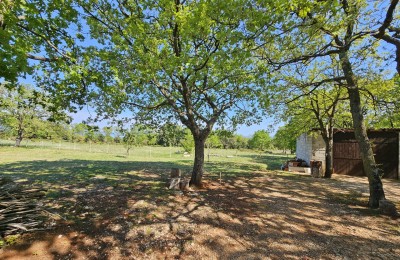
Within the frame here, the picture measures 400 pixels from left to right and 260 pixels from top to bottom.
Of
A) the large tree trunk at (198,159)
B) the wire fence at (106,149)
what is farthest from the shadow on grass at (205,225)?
the wire fence at (106,149)

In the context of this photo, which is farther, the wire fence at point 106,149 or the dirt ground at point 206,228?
the wire fence at point 106,149

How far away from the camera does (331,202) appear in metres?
7.54

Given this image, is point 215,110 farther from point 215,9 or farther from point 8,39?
point 8,39

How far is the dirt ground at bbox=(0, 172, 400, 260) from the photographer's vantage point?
3.99 meters

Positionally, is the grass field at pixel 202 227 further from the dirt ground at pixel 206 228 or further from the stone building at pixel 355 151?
the stone building at pixel 355 151

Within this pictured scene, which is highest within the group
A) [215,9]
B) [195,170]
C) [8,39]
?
[215,9]

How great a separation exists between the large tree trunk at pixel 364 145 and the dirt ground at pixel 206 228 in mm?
584

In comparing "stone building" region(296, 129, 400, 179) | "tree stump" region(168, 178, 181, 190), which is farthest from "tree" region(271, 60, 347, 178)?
"tree stump" region(168, 178, 181, 190)

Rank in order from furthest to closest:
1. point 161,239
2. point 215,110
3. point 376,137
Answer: point 376,137
point 215,110
point 161,239

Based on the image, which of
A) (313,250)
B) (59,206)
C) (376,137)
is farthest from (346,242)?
(376,137)

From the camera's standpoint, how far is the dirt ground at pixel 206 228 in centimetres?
399

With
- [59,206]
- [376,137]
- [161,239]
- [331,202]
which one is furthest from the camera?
[376,137]

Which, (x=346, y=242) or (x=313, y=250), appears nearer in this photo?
(x=313, y=250)

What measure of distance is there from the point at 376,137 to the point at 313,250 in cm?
1423
